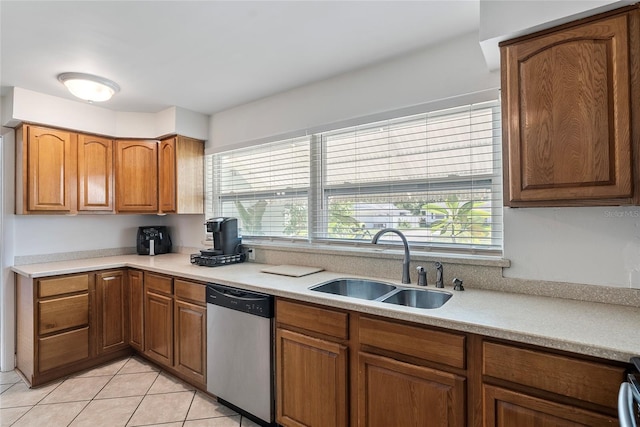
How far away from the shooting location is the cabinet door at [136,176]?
3.23m

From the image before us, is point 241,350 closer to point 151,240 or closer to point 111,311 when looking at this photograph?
point 111,311

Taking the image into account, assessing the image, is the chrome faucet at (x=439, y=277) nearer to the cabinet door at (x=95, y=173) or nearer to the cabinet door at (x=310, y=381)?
the cabinet door at (x=310, y=381)

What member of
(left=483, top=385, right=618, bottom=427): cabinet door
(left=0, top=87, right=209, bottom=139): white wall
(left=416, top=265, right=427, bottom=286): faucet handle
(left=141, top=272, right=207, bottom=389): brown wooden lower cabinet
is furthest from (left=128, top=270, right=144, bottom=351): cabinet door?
(left=483, top=385, right=618, bottom=427): cabinet door

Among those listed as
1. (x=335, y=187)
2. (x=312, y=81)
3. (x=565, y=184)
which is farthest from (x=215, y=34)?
(x=565, y=184)

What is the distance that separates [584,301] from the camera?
157 cm

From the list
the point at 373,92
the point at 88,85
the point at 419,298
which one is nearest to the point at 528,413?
the point at 419,298

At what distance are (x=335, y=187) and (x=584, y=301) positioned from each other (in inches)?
64.8

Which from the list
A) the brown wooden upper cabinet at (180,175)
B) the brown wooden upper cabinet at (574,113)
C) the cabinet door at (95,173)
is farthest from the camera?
the brown wooden upper cabinet at (180,175)

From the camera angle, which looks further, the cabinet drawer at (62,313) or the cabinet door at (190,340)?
the cabinet drawer at (62,313)

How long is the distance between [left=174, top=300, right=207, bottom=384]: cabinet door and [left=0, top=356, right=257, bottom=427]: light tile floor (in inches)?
6.9

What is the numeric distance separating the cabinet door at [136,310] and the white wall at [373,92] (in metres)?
1.51

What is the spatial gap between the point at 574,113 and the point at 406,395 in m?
1.44

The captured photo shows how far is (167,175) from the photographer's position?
3244mm

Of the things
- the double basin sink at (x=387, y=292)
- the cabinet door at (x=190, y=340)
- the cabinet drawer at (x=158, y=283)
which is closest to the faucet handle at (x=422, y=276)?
the double basin sink at (x=387, y=292)
